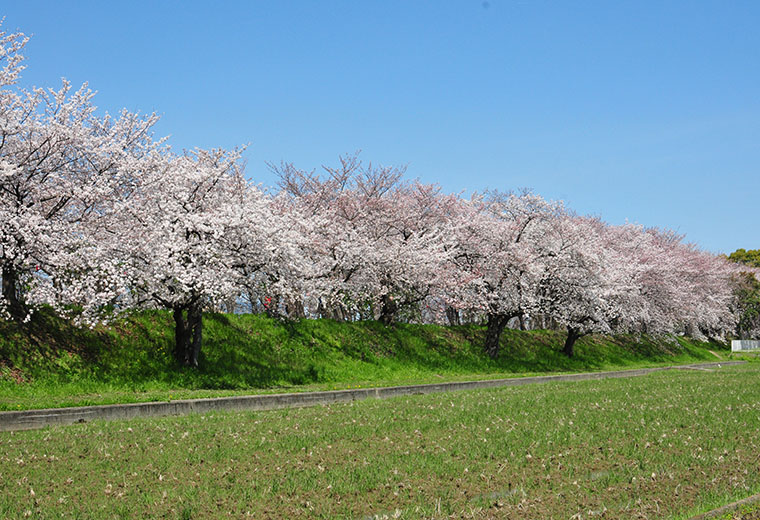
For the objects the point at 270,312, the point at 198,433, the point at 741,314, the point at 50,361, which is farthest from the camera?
the point at 741,314

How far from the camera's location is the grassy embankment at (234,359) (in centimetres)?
1948

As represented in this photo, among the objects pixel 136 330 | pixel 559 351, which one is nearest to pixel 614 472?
pixel 136 330

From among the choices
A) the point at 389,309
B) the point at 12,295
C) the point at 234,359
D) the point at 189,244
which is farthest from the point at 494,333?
the point at 12,295

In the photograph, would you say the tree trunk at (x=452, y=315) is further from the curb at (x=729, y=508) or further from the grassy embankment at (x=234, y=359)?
the curb at (x=729, y=508)

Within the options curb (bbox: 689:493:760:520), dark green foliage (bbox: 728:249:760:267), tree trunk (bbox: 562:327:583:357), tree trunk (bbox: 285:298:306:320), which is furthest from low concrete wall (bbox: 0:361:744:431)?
dark green foliage (bbox: 728:249:760:267)

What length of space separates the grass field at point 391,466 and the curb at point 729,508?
0.90 feet

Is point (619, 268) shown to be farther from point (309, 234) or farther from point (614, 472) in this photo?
point (614, 472)

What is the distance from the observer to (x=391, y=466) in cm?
878

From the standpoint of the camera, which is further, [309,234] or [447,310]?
[447,310]

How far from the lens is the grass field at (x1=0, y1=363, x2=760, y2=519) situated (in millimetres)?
7113

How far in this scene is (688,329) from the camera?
232 feet

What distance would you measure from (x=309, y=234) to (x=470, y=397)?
14881 millimetres

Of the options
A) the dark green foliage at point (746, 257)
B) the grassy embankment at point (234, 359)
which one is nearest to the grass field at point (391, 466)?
the grassy embankment at point (234, 359)

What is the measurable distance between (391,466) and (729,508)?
13.6ft
